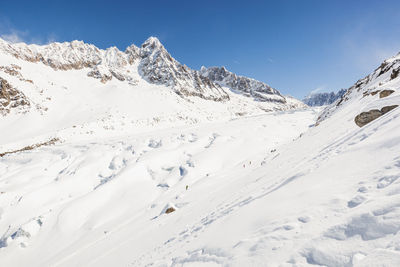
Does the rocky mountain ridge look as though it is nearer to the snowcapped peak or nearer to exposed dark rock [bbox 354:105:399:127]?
the snowcapped peak

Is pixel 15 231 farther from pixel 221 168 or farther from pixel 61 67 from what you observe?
pixel 61 67

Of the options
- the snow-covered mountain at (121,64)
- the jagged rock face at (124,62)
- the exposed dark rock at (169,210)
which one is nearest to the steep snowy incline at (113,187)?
the exposed dark rock at (169,210)

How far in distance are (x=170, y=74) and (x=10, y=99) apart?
1682 inches

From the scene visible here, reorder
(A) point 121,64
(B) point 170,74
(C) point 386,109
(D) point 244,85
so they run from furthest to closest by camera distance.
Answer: (D) point 244,85
(A) point 121,64
(B) point 170,74
(C) point 386,109

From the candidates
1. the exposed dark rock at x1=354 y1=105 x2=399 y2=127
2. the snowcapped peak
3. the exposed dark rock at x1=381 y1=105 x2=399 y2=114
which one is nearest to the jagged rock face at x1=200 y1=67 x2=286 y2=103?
the snowcapped peak

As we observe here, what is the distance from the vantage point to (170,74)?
2680 inches

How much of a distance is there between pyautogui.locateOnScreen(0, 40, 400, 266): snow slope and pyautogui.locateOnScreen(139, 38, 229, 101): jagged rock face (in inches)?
1529

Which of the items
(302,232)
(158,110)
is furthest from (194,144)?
A: (158,110)

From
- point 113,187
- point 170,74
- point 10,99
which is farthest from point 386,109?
point 170,74

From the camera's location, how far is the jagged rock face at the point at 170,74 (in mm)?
66812

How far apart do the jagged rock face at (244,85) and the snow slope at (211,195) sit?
8783cm

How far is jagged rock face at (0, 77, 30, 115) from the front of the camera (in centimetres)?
3482

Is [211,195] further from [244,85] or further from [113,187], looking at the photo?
[244,85]

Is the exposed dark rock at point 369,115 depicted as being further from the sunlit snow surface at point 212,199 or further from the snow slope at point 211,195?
the sunlit snow surface at point 212,199
